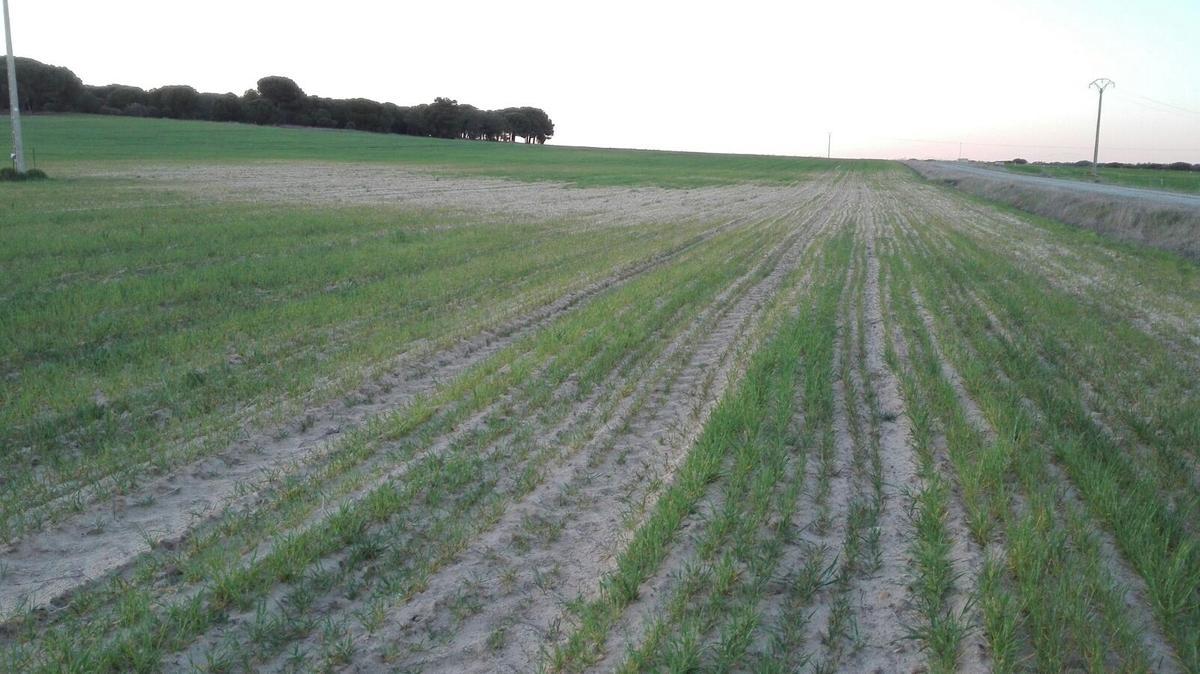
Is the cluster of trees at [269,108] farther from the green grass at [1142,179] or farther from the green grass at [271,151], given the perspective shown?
the green grass at [1142,179]

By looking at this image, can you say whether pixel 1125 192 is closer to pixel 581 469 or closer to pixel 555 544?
pixel 581 469

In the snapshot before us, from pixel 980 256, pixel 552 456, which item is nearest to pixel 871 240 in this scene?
pixel 980 256

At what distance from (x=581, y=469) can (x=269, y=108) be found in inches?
4348

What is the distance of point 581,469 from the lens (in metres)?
5.98

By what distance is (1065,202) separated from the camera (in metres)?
31.0

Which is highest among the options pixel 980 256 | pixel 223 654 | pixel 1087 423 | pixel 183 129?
pixel 183 129

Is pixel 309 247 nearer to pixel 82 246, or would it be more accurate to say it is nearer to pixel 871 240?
pixel 82 246

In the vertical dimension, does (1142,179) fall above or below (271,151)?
above

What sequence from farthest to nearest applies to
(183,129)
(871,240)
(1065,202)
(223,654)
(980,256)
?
(183,129), (1065,202), (871,240), (980,256), (223,654)

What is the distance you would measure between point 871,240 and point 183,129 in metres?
67.2

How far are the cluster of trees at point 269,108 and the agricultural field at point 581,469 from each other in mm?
81403

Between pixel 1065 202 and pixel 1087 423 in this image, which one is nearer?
pixel 1087 423

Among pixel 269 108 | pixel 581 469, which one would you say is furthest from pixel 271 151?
pixel 581 469

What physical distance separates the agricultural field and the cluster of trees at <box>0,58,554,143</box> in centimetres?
8140
